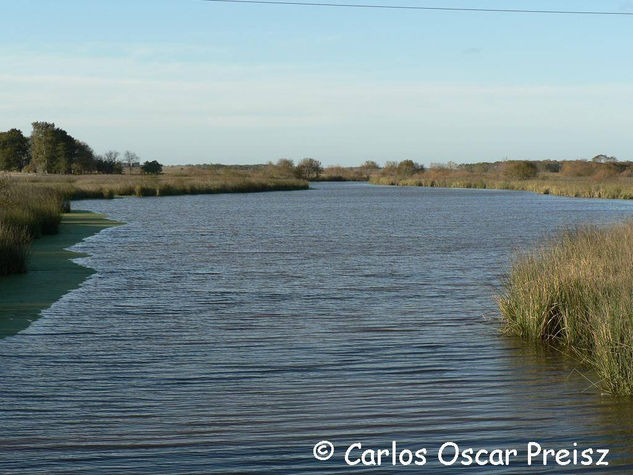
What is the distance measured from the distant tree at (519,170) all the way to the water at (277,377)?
244 ft

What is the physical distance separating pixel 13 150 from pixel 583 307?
94963mm

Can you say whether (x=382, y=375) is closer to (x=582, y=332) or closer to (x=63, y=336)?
(x=582, y=332)

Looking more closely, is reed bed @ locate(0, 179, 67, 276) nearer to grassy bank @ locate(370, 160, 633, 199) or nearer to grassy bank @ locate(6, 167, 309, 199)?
grassy bank @ locate(6, 167, 309, 199)

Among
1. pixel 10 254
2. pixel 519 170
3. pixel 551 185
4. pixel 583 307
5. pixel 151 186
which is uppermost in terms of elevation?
pixel 519 170

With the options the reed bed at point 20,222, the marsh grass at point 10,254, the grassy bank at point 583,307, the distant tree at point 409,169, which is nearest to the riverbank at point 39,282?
the marsh grass at point 10,254

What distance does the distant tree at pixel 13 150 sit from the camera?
94.5m

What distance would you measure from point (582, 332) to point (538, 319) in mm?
Answer: 657

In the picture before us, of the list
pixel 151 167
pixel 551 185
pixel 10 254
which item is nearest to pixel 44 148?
pixel 151 167

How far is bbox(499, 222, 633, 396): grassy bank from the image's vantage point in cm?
705

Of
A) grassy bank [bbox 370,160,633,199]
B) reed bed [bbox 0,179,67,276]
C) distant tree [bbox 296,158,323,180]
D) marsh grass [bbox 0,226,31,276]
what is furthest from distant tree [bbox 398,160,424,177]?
marsh grass [bbox 0,226,31,276]

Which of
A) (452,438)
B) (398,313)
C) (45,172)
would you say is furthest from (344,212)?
(45,172)

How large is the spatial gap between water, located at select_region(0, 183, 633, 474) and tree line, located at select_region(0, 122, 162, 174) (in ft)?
252

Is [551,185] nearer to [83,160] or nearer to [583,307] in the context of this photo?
[83,160]

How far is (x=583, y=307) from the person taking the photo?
8.94 m
